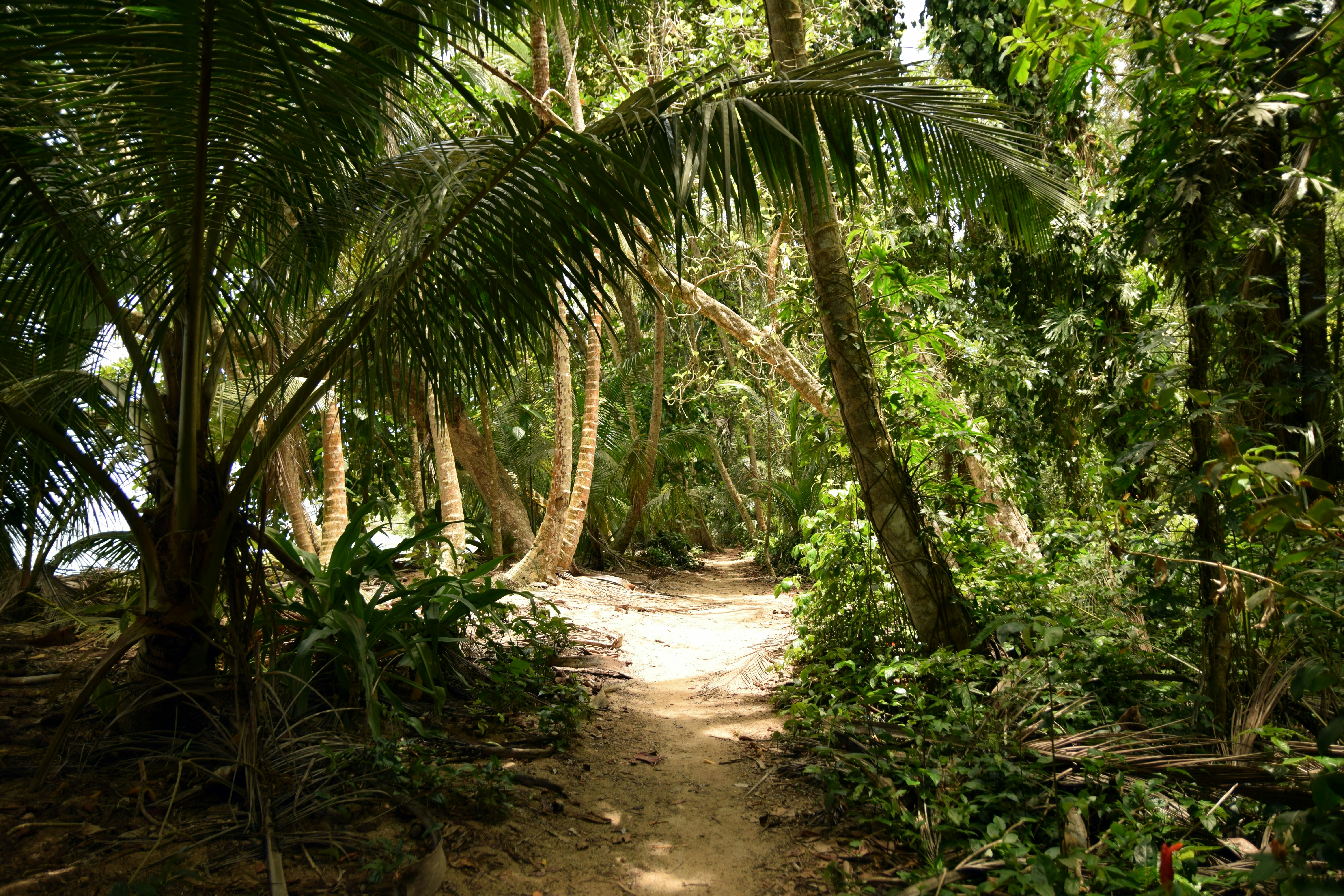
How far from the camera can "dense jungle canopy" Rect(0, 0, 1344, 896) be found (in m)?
2.31

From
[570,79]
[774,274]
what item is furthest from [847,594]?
[570,79]

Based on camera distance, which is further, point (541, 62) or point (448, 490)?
point (541, 62)

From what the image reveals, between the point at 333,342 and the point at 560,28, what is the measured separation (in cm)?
608

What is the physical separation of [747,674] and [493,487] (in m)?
4.70

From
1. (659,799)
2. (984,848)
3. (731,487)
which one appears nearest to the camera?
(984,848)

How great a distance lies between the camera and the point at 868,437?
13.6 feet

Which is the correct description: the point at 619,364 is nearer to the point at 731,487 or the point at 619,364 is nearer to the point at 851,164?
the point at 851,164

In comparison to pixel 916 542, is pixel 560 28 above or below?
above

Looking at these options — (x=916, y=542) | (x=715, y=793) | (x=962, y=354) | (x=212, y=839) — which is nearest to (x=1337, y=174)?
(x=916, y=542)

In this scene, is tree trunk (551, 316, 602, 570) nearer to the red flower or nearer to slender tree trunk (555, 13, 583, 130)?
slender tree trunk (555, 13, 583, 130)

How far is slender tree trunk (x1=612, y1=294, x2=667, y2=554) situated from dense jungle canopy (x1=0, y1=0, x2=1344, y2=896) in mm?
5680

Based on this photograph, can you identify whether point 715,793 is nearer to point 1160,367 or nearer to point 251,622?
point 251,622

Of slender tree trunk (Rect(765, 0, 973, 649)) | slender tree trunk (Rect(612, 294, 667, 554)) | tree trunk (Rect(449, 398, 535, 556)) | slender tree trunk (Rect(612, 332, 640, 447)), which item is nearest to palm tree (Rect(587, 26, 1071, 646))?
slender tree trunk (Rect(765, 0, 973, 649))

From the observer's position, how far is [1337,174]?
2.53 metres
